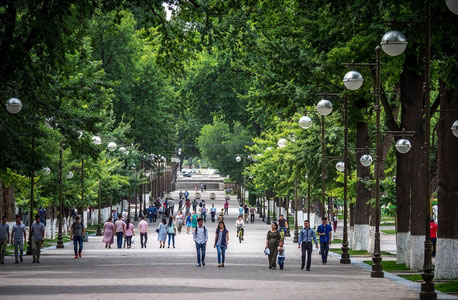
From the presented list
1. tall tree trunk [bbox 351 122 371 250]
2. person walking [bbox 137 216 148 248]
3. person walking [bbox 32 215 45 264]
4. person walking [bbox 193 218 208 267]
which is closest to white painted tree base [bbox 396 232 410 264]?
person walking [bbox 193 218 208 267]

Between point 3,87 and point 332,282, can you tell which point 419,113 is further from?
point 3,87

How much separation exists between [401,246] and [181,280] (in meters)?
10.2

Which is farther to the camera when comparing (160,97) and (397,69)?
(160,97)

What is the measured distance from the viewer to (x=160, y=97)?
76000 millimetres

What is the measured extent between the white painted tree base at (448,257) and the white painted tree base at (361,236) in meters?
15.6

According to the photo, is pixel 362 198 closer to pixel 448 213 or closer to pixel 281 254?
pixel 281 254

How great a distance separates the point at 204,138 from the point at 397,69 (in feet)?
293

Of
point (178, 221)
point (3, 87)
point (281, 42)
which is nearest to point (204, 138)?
point (178, 221)

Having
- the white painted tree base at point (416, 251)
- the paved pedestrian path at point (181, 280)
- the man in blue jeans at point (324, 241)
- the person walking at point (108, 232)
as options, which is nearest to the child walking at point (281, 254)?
the paved pedestrian path at point (181, 280)

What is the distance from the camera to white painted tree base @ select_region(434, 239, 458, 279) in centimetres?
2292

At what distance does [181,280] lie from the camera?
22.6 m

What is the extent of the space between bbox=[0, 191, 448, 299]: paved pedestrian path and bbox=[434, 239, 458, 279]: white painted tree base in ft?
4.46

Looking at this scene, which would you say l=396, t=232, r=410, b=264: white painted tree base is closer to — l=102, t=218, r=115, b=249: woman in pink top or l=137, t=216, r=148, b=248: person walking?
l=137, t=216, r=148, b=248: person walking

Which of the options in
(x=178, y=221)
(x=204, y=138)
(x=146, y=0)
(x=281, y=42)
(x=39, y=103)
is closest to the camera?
(x=146, y=0)
